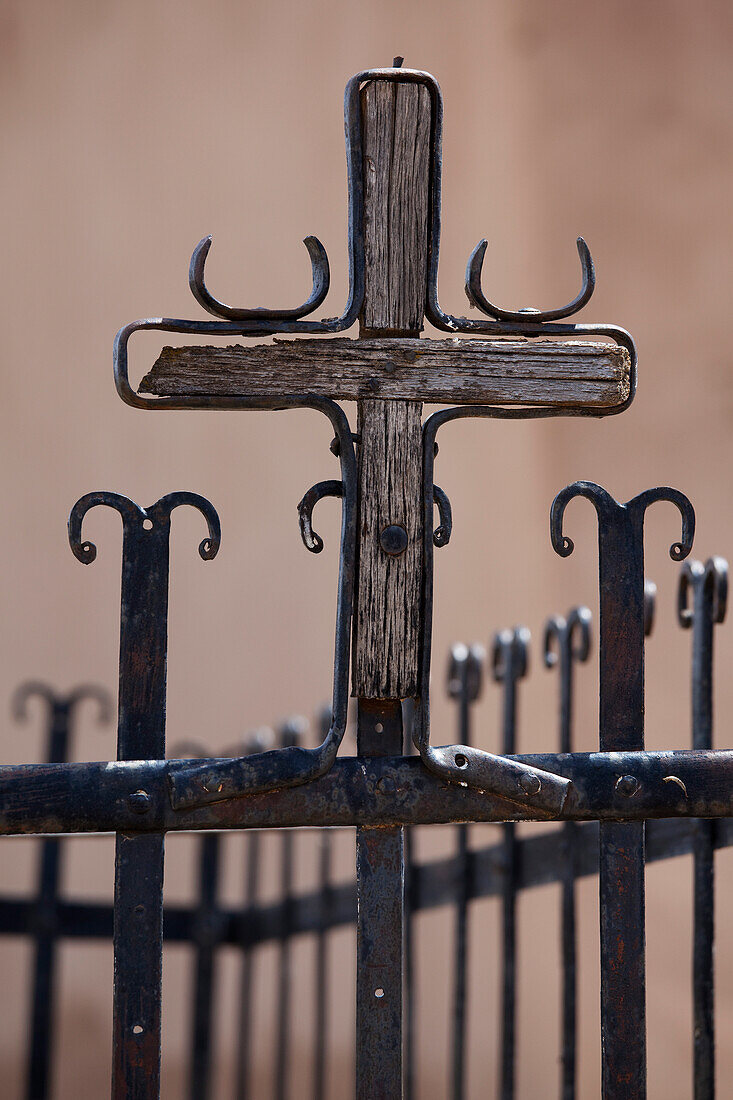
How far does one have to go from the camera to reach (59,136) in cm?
212

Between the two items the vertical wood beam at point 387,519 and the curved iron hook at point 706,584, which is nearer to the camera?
the vertical wood beam at point 387,519

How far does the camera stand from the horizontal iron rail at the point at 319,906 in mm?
1208

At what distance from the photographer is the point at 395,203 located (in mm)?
665

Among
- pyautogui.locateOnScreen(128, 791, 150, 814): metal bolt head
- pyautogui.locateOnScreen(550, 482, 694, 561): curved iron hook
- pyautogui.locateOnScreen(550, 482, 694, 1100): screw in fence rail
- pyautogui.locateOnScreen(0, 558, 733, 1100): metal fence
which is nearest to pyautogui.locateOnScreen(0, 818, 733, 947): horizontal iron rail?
pyautogui.locateOnScreen(0, 558, 733, 1100): metal fence

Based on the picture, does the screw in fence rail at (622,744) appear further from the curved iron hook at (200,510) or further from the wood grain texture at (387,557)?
→ the curved iron hook at (200,510)

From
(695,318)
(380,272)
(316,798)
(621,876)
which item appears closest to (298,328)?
(380,272)

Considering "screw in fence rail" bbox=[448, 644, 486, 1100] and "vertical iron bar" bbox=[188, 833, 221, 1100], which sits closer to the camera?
"screw in fence rail" bbox=[448, 644, 486, 1100]

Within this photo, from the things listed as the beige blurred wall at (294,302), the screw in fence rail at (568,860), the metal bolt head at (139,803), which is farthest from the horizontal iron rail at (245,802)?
the beige blurred wall at (294,302)

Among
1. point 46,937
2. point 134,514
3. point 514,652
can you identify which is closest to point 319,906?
point 46,937

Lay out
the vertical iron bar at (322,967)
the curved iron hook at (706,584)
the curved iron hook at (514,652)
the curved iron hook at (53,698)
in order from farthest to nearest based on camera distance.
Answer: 1. the vertical iron bar at (322,967)
2. the curved iron hook at (514,652)
3. the curved iron hook at (53,698)
4. the curved iron hook at (706,584)

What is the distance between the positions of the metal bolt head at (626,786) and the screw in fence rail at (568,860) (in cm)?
34

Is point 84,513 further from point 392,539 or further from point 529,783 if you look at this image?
point 529,783

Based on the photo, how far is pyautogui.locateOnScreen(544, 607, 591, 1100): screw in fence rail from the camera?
1054 millimetres

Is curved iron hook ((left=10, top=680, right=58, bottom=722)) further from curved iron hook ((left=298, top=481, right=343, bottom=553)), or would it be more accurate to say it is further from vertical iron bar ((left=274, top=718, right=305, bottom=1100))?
curved iron hook ((left=298, top=481, right=343, bottom=553))
